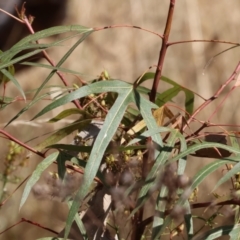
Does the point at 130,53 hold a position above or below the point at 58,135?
above

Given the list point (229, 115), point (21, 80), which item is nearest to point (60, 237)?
point (229, 115)

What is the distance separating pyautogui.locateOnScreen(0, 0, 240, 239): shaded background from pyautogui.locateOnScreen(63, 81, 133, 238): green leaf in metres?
0.90

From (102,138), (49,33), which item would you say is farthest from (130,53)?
(102,138)

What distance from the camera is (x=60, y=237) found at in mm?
670

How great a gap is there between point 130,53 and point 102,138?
1179 millimetres

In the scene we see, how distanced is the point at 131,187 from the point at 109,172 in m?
0.11

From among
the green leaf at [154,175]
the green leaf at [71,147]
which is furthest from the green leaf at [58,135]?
the green leaf at [154,175]

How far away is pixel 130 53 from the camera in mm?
1725

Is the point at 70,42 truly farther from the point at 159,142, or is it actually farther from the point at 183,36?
the point at 159,142

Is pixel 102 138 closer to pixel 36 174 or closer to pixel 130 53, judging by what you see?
pixel 36 174

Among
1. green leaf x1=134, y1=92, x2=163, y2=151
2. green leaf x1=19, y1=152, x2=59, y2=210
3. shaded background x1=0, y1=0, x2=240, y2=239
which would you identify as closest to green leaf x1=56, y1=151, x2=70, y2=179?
green leaf x1=19, y1=152, x2=59, y2=210

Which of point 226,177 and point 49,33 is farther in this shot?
point 49,33

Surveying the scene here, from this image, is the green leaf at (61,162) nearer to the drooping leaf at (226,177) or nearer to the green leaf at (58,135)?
the green leaf at (58,135)

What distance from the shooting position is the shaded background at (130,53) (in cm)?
159
